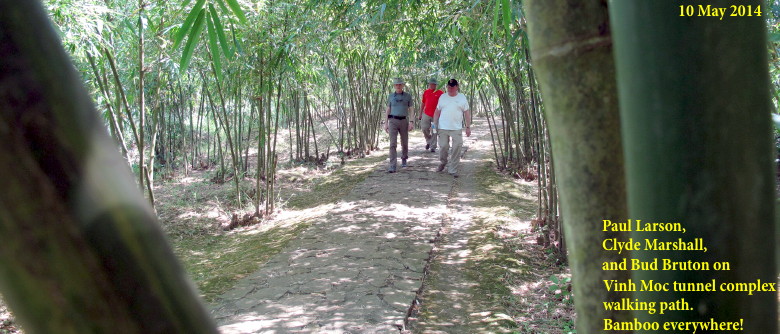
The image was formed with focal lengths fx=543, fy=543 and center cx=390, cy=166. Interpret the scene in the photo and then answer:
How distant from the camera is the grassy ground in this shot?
11.1ft

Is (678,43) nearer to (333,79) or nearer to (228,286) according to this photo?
(228,286)

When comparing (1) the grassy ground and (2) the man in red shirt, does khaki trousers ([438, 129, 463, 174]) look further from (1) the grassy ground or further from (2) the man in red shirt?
(1) the grassy ground

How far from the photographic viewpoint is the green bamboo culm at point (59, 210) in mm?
397

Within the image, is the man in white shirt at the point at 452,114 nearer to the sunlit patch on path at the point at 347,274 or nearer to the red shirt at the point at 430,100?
the sunlit patch on path at the point at 347,274

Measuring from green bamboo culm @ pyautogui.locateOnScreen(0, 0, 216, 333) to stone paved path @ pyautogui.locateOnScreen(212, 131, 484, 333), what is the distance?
2847 millimetres

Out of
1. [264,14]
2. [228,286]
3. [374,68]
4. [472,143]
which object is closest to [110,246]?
[228,286]

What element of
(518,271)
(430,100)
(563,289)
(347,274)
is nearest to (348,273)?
(347,274)

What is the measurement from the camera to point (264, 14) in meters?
5.90

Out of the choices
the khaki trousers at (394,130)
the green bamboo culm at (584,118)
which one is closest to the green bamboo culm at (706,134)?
the green bamboo culm at (584,118)

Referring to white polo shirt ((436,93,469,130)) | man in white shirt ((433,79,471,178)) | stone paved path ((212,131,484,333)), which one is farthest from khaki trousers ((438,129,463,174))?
stone paved path ((212,131,484,333))

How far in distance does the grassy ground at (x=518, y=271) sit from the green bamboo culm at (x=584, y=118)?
2764 mm

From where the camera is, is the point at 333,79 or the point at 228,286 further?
the point at 333,79

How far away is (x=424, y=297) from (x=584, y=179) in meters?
3.31

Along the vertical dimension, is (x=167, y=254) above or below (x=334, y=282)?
above
